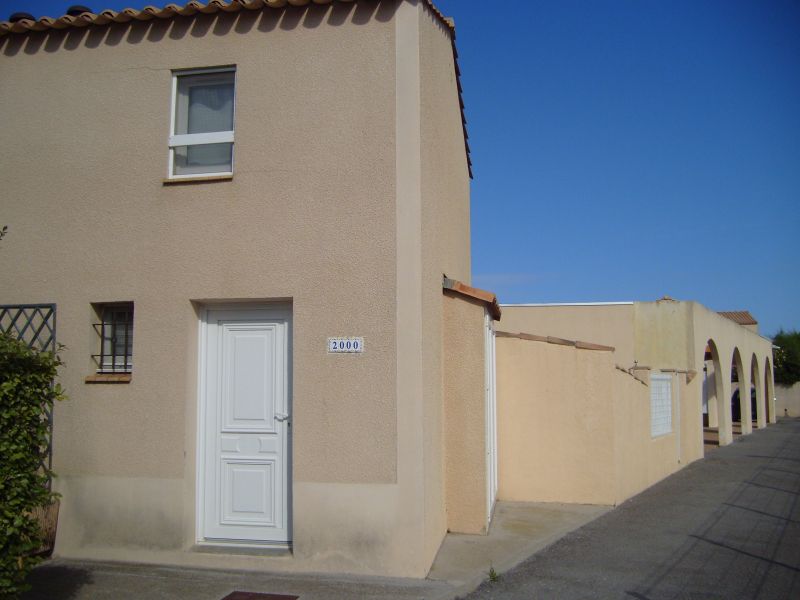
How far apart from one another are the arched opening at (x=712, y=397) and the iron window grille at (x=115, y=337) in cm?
1713

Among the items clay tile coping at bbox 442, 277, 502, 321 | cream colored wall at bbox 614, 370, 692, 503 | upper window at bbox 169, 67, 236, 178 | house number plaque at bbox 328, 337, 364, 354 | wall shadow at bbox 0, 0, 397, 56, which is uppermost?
wall shadow at bbox 0, 0, 397, 56

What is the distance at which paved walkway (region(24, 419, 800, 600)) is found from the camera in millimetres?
6273

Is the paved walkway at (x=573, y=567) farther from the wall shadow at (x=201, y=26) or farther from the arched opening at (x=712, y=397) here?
the arched opening at (x=712, y=397)

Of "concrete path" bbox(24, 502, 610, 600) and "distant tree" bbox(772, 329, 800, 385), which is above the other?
"distant tree" bbox(772, 329, 800, 385)

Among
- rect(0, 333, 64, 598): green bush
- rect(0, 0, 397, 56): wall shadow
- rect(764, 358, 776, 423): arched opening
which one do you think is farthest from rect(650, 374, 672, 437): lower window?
rect(764, 358, 776, 423): arched opening

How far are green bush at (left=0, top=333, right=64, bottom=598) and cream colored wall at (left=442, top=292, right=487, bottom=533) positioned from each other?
4.22 meters

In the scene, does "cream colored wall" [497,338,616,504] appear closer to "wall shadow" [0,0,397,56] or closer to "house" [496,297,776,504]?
"house" [496,297,776,504]

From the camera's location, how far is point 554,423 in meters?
10.4

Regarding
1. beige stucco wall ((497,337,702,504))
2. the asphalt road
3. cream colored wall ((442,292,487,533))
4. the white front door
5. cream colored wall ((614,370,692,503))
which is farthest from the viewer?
cream colored wall ((614,370,692,503))

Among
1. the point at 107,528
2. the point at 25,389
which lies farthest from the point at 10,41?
the point at 107,528

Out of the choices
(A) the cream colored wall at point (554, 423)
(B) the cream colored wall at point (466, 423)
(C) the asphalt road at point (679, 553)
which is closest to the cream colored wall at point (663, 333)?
(C) the asphalt road at point (679, 553)

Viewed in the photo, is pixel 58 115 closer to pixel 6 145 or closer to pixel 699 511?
pixel 6 145

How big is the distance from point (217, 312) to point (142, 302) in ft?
2.47

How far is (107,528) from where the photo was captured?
285 inches
